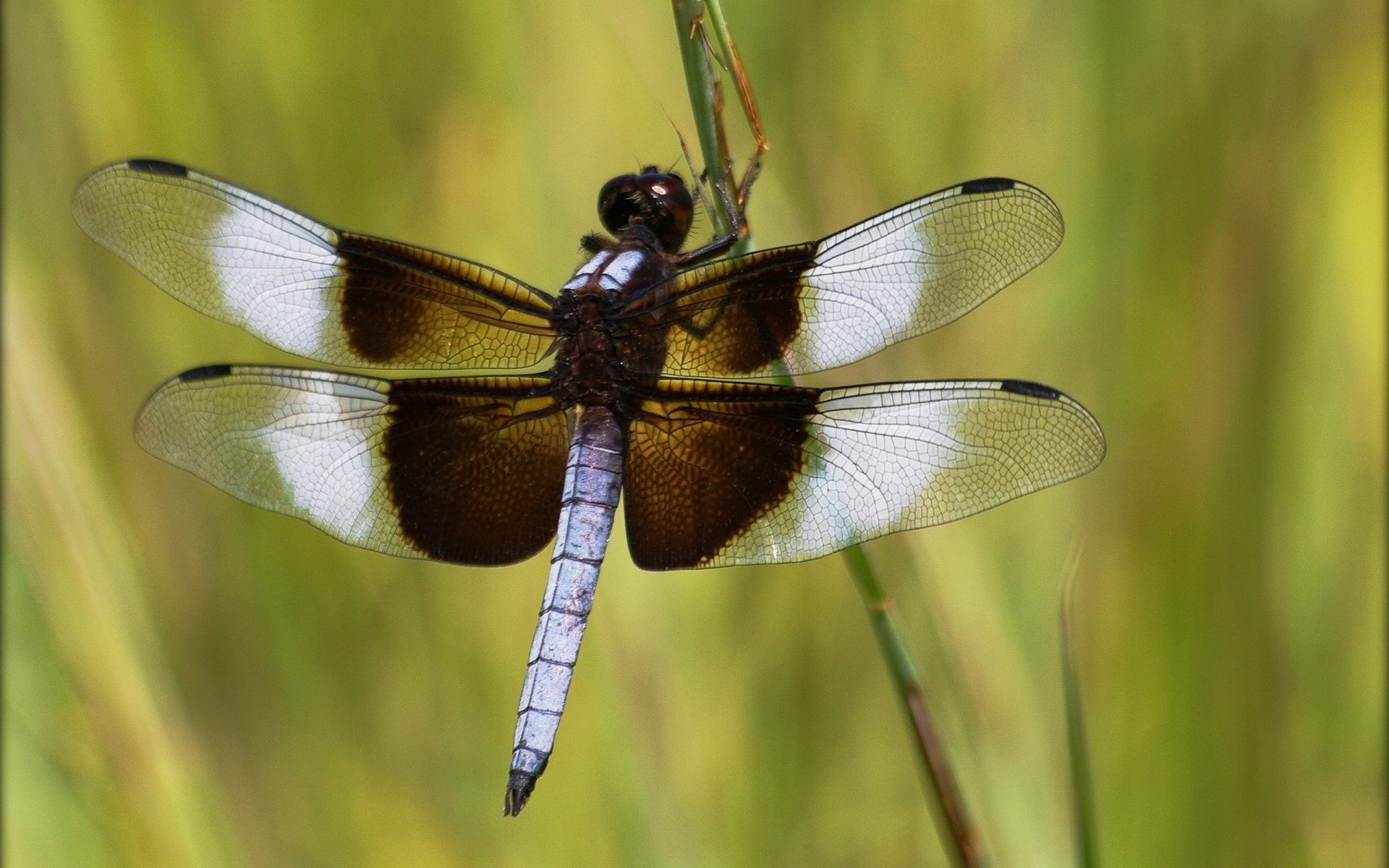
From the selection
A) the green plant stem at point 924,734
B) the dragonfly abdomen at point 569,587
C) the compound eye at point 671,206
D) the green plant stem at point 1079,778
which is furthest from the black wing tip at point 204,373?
the green plant stem at point 1079,778

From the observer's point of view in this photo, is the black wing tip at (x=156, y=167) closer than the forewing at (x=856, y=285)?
No

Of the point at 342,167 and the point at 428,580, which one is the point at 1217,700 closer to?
the point at 428,580

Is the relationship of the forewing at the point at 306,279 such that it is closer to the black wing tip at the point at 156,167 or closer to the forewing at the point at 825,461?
the black wing tip at the point at 156,167

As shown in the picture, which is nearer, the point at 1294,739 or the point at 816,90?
the point at 1294,739

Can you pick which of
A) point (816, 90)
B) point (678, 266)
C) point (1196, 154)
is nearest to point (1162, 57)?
point (1196, 154)

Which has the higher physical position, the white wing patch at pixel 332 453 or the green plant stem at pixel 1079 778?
the white wing patch at pixel 332 453

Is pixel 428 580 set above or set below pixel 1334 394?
below
